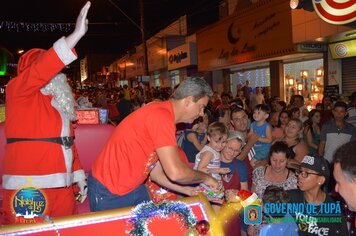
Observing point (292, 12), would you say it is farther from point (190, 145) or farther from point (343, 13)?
point (190, 145)

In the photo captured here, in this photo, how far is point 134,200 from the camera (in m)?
2.83

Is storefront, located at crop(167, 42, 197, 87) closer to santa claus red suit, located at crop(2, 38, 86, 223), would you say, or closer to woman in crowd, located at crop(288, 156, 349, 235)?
woman in crowd, located at crop(288, 156, 349, 235)

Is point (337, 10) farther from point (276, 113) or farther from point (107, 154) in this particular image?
point (107, 154)

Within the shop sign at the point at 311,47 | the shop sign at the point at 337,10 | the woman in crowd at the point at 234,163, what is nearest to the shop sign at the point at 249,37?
the shop sign at the point at 311,47

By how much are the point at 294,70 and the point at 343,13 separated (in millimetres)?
6262

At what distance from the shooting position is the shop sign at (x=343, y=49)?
11.5 metres

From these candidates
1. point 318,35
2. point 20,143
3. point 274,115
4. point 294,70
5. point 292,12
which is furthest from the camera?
point 294,70

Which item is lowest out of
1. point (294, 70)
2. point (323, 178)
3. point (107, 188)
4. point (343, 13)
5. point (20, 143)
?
point (323, 178)

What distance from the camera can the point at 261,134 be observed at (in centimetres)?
661

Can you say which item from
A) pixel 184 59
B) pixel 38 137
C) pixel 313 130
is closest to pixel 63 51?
pixel 38 137

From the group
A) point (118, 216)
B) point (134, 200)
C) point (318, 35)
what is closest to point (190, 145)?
point (134, 200)

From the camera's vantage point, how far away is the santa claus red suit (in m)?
2.74

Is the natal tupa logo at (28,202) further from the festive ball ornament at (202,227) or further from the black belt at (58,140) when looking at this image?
the festive ball ornament at (202,227)

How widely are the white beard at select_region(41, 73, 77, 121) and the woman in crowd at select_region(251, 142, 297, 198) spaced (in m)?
2.57
